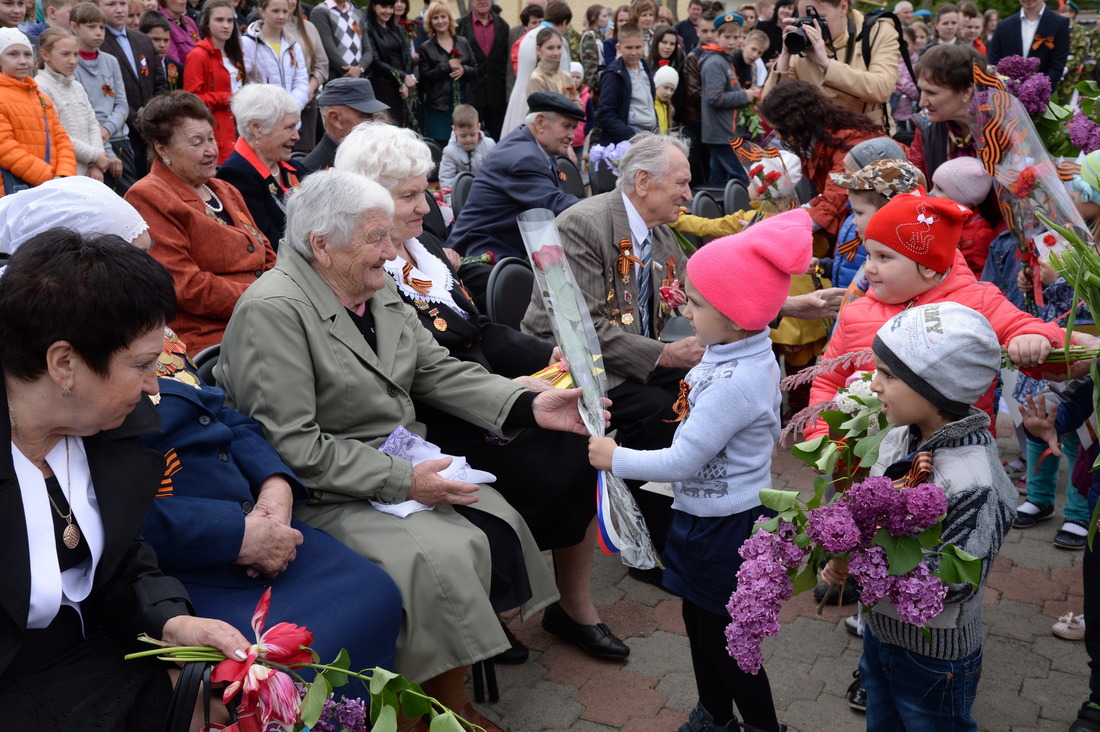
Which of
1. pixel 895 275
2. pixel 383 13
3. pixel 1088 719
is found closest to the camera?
pixel 1088 719

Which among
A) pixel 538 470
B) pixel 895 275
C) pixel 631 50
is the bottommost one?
pixel 631 50

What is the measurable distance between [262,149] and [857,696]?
3689 millimetres

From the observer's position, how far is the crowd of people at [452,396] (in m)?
2.07

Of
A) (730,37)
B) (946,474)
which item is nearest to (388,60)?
(730,37)

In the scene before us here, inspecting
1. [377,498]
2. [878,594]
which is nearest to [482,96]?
[377,498]

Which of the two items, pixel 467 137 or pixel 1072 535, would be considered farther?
pixel 467 137

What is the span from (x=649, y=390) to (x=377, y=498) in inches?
63.9

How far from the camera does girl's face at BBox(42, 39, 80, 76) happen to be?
6762 millimetres

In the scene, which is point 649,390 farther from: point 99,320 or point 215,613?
point 99,320

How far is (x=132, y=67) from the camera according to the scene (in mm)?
7992

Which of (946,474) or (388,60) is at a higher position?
(946,474)

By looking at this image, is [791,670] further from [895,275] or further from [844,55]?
[844,55]

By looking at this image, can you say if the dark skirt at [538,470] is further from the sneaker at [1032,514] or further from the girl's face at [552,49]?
the girl's face at [552,49]

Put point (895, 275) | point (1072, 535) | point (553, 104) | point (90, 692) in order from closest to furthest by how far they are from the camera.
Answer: point (90, 692) → point (895, 275) → point (1072, 535) → point (553, 104)
